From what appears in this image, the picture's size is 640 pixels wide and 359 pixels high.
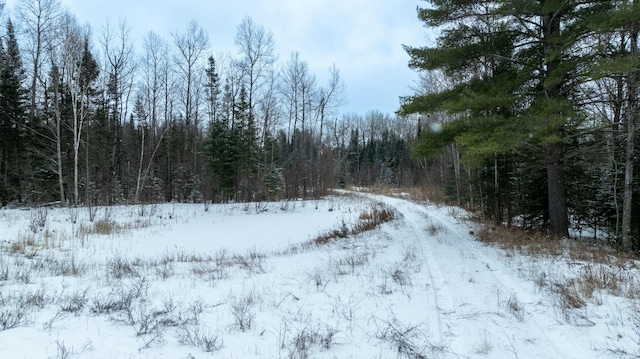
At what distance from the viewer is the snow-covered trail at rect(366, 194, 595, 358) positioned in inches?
131

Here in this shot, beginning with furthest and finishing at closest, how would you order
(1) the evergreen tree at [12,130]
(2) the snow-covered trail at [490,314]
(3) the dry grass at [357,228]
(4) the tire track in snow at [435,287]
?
1. (1) the evergreen tree at [12,130]
2. (3) the dry grass at [357,228]
3. (4) the tire track in snow at [435,287]
4. (2) the snow-covered trail at [490,314]

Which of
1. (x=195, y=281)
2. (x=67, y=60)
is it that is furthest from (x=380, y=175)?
(x=195, y=281)

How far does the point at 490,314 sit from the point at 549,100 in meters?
5.96

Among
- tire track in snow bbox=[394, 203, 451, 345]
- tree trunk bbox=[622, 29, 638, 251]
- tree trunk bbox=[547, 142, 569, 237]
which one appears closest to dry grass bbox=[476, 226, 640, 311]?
tree trunk bbox=[547, 142, 569, 237]

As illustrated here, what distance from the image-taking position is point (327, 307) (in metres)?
4.57

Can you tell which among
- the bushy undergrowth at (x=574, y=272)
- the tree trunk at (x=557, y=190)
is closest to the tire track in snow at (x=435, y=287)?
the bushy undergrowth at (x=574, y=272)

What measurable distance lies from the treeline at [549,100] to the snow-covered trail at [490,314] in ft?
10.0

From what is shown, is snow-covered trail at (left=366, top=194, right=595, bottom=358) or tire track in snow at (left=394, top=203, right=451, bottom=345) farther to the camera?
tire track in snow at (left=394, top=203, right=451, bottom=345)

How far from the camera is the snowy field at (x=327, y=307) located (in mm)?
3303

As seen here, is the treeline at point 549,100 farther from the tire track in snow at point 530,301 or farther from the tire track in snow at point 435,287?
the tire track in snow at point 435,287

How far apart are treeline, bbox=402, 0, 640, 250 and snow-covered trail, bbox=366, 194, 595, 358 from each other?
3.05 metres

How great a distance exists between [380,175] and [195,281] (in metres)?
56.8

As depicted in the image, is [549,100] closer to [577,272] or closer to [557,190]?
[557,190]

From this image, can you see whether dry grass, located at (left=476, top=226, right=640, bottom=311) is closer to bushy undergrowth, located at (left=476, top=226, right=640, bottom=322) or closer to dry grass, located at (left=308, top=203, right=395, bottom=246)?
bushy undergrowth, located at (left=476, top=226, right=640, bottom=322)
